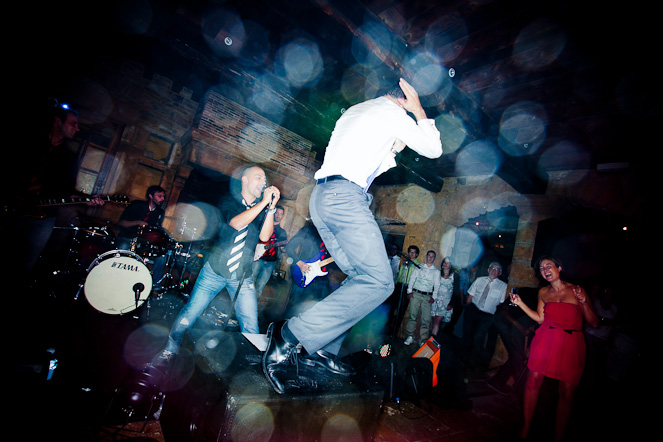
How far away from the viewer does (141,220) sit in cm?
555

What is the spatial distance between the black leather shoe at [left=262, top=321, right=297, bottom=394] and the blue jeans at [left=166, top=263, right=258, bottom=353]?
3.82ft

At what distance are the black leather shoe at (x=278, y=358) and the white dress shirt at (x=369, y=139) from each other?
1187 millimetres

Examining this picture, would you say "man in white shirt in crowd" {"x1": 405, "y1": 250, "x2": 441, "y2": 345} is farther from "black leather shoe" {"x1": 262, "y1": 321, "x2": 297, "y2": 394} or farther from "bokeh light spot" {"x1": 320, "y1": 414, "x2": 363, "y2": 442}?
"black leather shoe" {"x1": 262, "y1": 321, "x2": 297, "y2": 394}

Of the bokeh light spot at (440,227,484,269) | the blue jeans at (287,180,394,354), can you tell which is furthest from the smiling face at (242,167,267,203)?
the bokeh light spot at (440,227,484,269)

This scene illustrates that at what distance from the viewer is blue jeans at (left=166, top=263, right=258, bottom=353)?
2676mm

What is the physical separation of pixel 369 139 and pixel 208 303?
2.33m

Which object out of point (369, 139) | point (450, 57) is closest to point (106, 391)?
point (369, 139)

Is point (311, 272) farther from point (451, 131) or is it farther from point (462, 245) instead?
point (462, 245)

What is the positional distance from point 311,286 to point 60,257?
4.57 meters

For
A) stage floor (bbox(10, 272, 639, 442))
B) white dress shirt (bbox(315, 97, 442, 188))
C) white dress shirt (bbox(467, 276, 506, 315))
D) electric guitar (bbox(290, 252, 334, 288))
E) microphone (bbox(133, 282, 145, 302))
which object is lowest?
stage floor (bbox(10, 272, 639, 442))

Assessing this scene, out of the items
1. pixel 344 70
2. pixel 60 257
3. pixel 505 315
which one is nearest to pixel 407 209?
pixel 505 315

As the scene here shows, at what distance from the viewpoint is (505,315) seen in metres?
5.59

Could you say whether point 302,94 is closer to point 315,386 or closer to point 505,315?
point 315,386

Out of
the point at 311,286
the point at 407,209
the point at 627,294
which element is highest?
the point at 407,209
